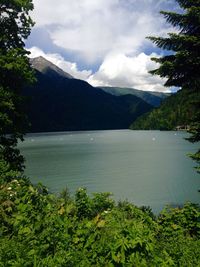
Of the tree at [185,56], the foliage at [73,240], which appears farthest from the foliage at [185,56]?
the foliage at [73,240]

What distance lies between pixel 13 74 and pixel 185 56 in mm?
10325

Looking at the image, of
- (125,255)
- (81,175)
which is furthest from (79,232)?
(81,175)

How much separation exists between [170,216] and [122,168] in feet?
150

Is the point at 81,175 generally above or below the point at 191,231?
below

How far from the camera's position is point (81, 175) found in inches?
1914

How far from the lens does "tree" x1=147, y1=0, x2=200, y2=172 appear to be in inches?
508

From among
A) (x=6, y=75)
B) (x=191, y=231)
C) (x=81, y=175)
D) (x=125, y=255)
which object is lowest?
(x=81, y=175)

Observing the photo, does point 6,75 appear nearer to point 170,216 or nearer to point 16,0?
point 16,0

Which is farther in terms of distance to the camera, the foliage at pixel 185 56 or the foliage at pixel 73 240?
the foliage at pixel 185 56

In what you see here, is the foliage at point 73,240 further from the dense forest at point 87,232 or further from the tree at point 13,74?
the tree at point 13,74

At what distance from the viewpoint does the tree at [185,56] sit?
12.9 meters

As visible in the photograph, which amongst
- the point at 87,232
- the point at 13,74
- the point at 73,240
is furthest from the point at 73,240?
the point at 13,74

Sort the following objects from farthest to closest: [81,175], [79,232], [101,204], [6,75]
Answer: [81,175], [6,75], [101,204], [79,232]

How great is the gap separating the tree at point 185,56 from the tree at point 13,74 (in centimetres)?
781
